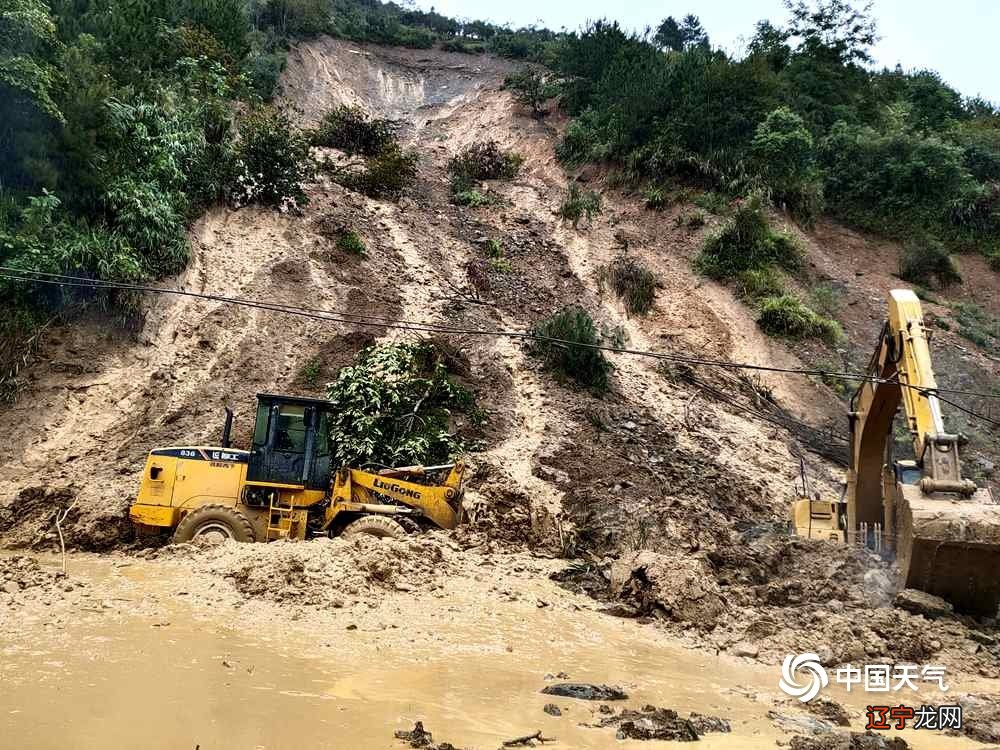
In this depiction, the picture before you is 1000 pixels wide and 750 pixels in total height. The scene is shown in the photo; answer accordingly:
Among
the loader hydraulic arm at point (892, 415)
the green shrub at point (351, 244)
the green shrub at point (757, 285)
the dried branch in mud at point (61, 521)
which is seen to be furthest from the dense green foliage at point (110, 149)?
the loader hydraulic arm at point (892, 415)

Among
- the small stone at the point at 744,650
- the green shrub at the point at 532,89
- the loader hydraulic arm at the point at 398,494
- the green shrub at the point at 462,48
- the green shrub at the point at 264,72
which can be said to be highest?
the green shrub at the point at 462,48

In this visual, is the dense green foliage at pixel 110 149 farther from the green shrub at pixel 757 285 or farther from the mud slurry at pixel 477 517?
the green shrub at pixel 757 285

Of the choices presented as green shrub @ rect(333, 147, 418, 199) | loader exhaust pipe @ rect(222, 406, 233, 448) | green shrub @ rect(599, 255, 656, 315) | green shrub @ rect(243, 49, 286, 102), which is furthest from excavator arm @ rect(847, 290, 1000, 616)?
green shrub @ rect(243, 49, 286, 102)

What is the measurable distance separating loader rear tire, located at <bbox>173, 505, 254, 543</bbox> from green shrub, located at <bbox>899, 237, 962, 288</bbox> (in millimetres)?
20080

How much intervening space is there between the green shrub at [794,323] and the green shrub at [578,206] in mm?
6397

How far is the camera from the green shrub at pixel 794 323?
65.2 feet

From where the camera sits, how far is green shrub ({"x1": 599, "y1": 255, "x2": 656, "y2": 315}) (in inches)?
810

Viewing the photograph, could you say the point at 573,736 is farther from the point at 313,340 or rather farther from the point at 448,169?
the point at 448,169

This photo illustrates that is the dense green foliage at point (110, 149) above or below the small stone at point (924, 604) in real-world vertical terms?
above

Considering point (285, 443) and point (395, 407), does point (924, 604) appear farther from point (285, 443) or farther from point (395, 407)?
point (395, 407)

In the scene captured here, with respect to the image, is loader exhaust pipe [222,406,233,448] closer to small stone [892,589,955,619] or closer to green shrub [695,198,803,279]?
small stone [892,589,955,619]

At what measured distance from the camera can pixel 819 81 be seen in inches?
1174

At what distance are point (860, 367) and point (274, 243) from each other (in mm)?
14153

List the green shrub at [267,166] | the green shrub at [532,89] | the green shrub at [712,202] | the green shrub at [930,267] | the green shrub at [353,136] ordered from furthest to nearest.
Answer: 1. the green shrub at [532,89]
2. the green shrub at [353,136]
3. the green shrub at [712,202]
4. the green shrub at [930,267]
5. the green shrub at [267,166]
